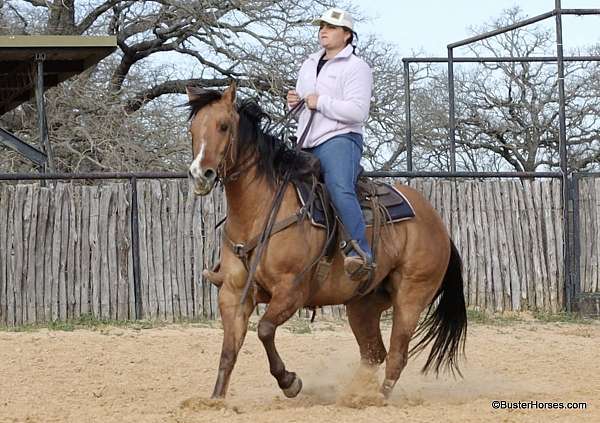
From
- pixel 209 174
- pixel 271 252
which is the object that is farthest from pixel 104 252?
pixel 209 174

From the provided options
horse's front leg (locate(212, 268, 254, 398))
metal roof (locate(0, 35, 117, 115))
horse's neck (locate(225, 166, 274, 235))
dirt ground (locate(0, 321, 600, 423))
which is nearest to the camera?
dirt ground (locate(0, 321, 600, 423))

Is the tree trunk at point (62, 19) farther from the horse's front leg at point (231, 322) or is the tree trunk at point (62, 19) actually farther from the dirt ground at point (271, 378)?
the horse's front leg at point (231, 322)

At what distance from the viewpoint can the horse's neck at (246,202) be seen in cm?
647

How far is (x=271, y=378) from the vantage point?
8.38 meters

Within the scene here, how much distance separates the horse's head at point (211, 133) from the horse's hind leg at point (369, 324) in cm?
190

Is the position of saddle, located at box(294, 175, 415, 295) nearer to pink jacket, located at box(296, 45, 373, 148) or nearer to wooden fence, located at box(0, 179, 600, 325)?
pink jacket, located at box(296, 45, 373, 148)

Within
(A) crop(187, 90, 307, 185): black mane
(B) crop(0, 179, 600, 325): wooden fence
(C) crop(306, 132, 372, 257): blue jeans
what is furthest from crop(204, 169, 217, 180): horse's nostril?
(B) crop(0, 179, 600, 325): wooden fence

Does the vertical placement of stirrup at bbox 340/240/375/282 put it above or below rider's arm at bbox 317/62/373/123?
below

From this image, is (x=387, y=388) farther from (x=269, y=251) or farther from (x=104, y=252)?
(x=104, y=252)

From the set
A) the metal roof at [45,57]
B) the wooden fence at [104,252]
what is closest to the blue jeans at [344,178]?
the wooden fence at [104,252]

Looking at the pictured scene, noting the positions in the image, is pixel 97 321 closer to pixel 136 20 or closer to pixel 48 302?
pixel 48 302

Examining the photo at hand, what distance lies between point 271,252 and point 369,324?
61.6 inches

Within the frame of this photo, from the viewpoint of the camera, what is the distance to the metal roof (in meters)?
12.4

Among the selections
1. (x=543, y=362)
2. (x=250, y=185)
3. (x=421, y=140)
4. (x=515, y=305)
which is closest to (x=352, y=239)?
(x=250, y=185)
